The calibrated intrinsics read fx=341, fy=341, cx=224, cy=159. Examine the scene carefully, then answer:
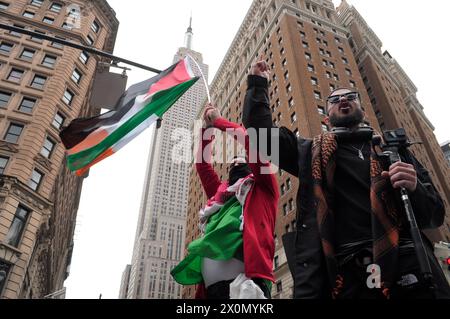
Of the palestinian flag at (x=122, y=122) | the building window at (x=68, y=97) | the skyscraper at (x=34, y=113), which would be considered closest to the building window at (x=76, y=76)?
the skyscraper at (x=34, y=113)

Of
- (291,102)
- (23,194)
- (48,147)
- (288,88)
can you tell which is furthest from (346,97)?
(288,88)

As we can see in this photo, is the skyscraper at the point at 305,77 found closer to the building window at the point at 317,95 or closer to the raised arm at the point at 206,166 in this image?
the building window at the point at 317,95

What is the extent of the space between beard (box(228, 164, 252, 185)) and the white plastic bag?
1.27 m

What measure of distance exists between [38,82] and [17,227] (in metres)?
13.1

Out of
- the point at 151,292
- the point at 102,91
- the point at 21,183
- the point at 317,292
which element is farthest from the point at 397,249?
the point at 151,292

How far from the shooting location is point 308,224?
2.47 metres

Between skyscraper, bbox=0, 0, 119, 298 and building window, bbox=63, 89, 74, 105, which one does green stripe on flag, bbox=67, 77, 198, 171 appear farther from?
building window, bbox=63, 89, 74, 105

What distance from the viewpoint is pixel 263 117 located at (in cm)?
269

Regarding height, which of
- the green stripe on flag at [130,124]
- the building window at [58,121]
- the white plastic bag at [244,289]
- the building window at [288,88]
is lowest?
the white plastic bag at [244,289]

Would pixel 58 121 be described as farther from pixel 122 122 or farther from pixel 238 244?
pixel 238 244

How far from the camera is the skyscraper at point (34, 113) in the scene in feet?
70.1

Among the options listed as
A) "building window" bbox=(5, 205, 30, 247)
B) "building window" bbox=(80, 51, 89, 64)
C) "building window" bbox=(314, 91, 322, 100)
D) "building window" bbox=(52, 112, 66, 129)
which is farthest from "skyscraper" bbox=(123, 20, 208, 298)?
"building window" bbox=(5, 205, 30, 247)

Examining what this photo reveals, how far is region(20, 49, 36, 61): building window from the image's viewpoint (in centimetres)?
2970

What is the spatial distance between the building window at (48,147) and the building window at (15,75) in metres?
5.97
